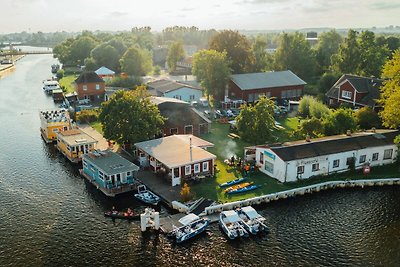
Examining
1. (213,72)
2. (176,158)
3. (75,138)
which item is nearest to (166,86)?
(213,72)

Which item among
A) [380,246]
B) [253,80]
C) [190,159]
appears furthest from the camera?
[253,80]

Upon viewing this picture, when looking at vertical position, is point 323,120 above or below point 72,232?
above

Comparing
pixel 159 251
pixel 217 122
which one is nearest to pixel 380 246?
pixel 159 251

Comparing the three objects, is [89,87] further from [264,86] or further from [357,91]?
[357,91]

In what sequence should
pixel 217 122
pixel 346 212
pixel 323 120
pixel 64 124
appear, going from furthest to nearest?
1. pixel 217 122
2. pixel 64 124
3. pixel 323 120
4. pixel 346 212

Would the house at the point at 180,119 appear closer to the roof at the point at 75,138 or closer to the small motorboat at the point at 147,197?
the roof at the point at 75,138

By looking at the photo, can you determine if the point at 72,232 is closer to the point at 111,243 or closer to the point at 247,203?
the point at 111,243

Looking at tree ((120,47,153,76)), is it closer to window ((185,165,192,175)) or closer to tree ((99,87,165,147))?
tree ((99,87,165,147))

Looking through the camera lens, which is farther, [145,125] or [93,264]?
[145,125]
